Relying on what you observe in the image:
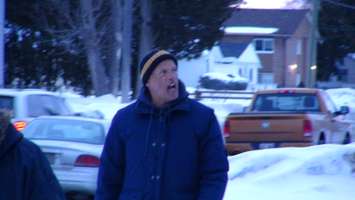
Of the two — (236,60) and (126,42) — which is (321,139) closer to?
(126,42)

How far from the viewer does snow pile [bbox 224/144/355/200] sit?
33.7ft

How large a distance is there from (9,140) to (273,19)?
253ft

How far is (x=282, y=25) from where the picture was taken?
258 feet

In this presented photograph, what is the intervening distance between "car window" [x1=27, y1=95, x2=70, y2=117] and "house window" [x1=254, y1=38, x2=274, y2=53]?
64.5 meters

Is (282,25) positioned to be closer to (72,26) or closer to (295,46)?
(295,46)

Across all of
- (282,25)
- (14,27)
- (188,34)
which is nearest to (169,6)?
(188,34)

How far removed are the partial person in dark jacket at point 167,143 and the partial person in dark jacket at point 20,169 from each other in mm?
1099

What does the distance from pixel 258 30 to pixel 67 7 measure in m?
44.9

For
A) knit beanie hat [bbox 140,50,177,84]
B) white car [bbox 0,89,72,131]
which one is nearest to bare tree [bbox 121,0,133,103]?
white car [bbox 0,89,72,131]

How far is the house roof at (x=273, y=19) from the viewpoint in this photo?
78125mm

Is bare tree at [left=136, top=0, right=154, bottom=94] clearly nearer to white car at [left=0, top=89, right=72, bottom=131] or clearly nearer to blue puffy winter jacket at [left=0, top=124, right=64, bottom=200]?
white car at [left=0, top=89, right=72, bottom=131]

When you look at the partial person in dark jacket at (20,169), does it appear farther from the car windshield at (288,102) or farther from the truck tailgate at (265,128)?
the car windshield at (288,102)

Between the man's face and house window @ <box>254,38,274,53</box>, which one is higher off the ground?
the man's face

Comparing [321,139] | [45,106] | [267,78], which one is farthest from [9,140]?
[267,78]
